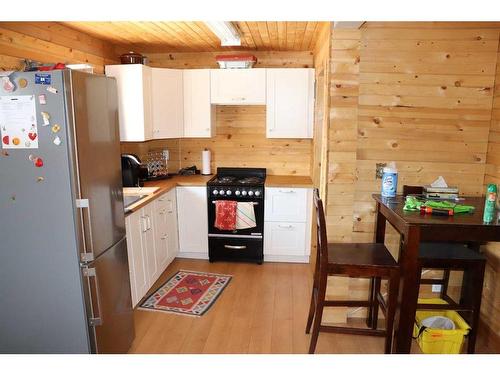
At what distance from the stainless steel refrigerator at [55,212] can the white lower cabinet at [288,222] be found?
1.96 m

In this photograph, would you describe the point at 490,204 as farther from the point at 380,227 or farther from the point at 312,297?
the point at 312,297

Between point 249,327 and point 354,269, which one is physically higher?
point 354,269

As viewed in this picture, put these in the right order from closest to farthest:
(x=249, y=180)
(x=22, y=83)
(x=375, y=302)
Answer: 1. (x=22, y=83)
2. (x=375, y=302)
3. (x=249, y=180)

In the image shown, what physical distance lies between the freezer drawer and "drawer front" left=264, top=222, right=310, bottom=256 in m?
1.75

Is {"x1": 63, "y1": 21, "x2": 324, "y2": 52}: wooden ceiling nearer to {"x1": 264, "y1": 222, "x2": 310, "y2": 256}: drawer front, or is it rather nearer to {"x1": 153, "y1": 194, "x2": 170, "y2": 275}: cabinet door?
{"x1": 153, "y1": 194, "x2": 170, "y2": 275}: cabinet door

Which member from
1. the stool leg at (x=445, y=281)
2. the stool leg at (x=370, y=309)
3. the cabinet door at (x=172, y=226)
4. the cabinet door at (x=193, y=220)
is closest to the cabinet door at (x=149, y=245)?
the cabinet door at (x=172, y=226)

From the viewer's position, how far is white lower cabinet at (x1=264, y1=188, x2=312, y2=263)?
3.61m

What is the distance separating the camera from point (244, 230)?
3.63 metres

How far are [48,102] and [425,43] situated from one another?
2.33m

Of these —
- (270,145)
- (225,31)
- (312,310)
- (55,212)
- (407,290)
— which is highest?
(225,31)

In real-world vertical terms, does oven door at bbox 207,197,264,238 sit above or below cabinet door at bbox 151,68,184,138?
below

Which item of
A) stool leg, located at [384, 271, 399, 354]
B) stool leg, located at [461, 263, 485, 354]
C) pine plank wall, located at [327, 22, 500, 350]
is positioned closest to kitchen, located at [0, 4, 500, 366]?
pine plank wall, located at [327, 22, 500, 350]

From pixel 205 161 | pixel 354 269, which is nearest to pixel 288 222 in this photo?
pixel 205 161

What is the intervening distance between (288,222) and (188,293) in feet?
4.10
